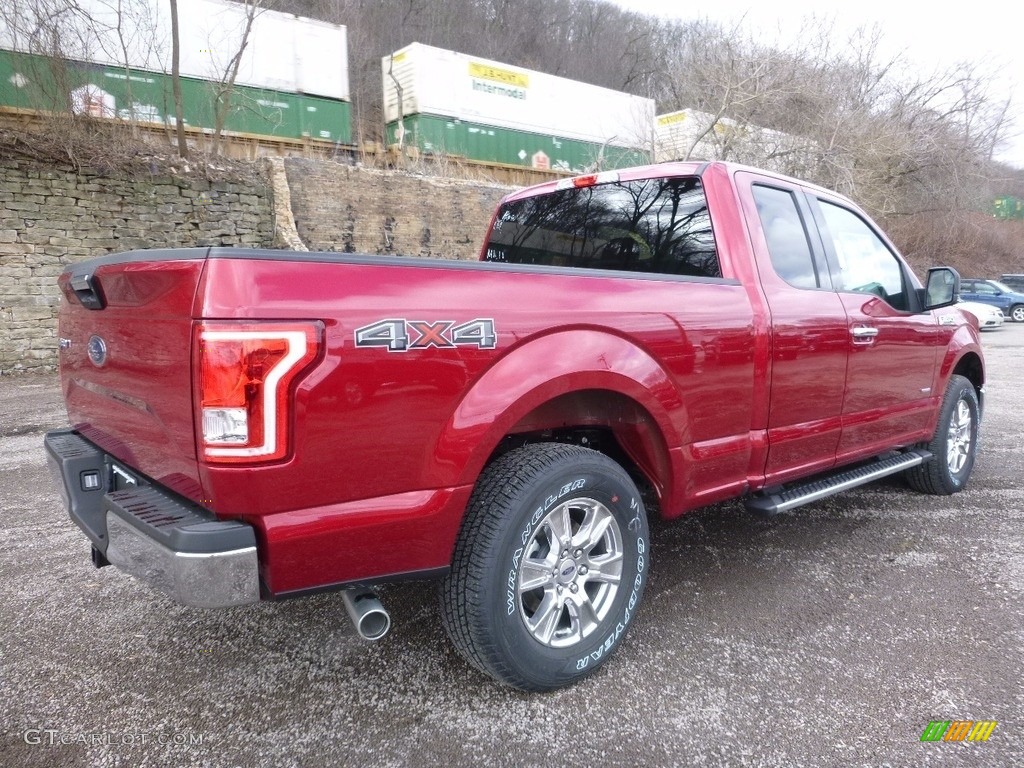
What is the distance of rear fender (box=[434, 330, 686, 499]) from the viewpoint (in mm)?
1958

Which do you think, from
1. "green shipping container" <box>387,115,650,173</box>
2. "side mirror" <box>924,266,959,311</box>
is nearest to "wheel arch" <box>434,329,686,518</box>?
"side mirror" <box>924,266,959,311</box>

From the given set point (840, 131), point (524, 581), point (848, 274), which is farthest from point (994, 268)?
point (524, 581)

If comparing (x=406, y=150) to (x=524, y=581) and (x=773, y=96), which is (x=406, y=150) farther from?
(x=524, y=581)

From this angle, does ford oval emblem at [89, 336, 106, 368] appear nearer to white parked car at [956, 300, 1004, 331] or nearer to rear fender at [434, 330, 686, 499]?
rear fender at [434, 330, 686, 499]

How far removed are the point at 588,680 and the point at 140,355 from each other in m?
1.84

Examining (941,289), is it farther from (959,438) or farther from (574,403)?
(574,403)

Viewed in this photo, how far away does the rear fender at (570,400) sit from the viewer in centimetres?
196

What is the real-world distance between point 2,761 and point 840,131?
23081 millimetres

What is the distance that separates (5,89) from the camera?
10992 millimetres

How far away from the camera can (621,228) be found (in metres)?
3.27

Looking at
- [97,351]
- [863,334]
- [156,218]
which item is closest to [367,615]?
[97,351]

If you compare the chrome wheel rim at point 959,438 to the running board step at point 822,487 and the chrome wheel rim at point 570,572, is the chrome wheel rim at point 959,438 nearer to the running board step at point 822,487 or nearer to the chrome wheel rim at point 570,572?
the running board step at point 822,487

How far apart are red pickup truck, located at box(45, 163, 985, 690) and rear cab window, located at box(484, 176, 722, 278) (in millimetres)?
14

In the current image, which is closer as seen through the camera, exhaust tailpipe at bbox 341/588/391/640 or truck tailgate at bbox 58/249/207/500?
truck tailgate at bbox 58/249/207/500
